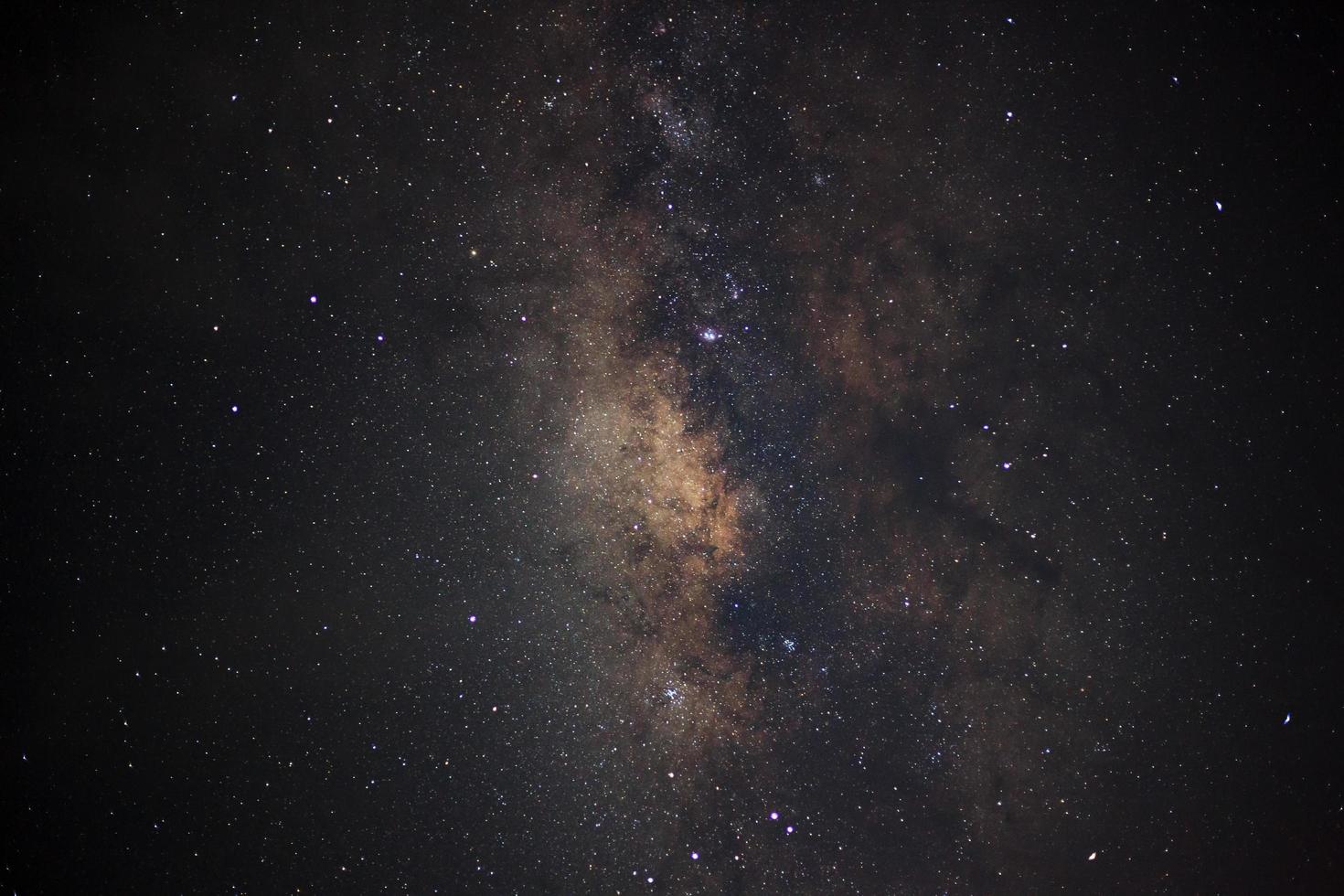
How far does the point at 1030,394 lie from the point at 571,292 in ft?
3.69

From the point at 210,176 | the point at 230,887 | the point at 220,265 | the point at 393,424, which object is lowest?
the point at 230,887

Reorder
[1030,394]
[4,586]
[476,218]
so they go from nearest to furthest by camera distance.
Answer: [476,218]
[1030,394]
[4,586]

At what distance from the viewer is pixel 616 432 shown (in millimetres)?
1404

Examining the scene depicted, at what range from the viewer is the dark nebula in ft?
4.35

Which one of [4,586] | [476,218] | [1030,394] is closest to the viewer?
[476,218]

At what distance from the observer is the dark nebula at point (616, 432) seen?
133cm

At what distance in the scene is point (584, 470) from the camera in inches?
55.4

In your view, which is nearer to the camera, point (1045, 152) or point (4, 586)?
point (1045, 152)

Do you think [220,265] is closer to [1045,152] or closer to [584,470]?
[584,470]

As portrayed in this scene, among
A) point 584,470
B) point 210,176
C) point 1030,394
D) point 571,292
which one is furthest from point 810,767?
point 210,176

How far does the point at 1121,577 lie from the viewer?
154 centimetres

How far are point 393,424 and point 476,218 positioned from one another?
0.51m

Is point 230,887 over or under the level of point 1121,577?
under

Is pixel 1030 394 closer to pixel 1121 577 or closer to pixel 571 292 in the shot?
pixel 1121 577
